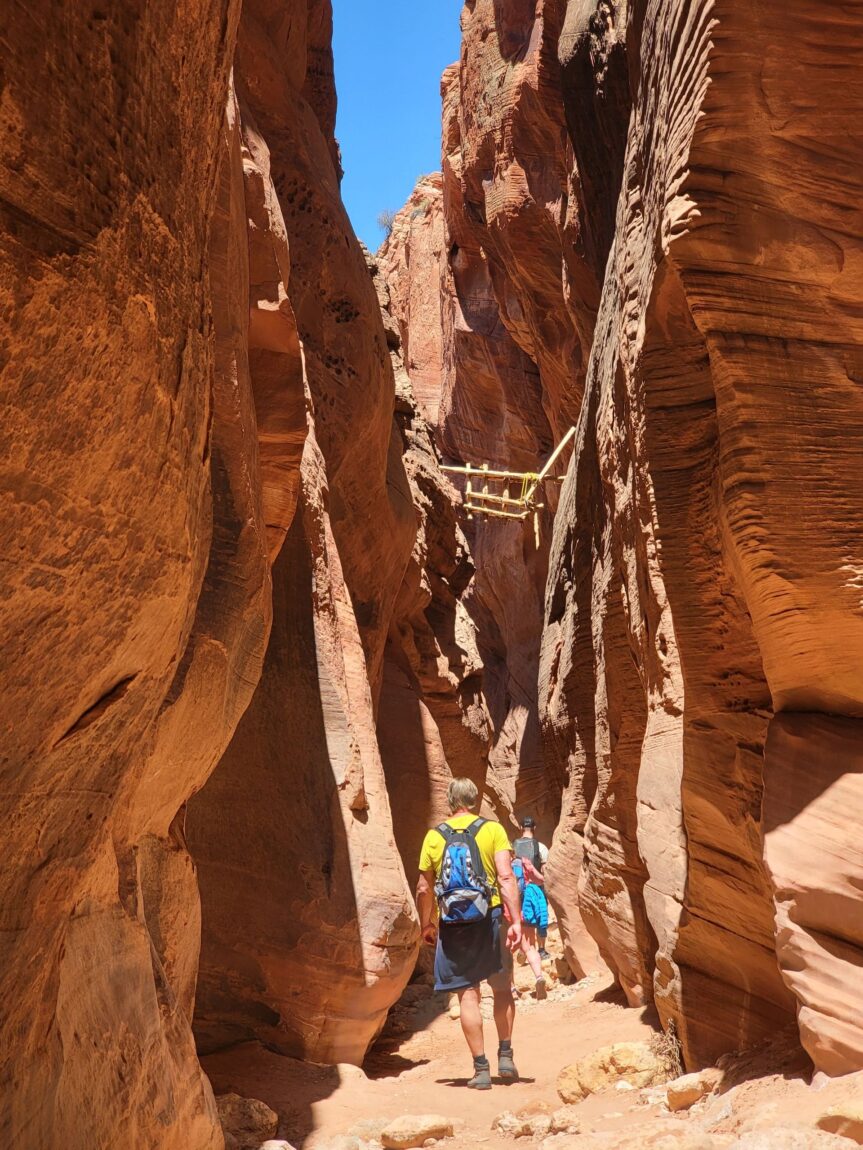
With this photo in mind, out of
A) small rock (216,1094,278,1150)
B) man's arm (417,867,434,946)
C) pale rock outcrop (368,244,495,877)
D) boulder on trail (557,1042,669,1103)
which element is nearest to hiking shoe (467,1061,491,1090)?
boulder on trail (557,1042,669,1103)

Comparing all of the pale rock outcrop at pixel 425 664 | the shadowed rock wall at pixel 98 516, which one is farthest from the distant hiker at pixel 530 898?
the shadowed rock wall at pixel 98 516

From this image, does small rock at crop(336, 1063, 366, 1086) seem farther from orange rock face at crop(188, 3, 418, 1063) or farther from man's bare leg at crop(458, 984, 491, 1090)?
man's bare leg at crop(458, 984, 491, 1090)

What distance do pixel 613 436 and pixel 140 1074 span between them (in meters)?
4.97

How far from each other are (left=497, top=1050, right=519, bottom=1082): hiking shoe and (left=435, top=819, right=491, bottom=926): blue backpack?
870 mm

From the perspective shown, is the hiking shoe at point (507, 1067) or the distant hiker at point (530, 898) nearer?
the hiking shoe at point (507, 1067)

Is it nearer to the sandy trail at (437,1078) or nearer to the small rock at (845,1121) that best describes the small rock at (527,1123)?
the sandy trail at (437,1078)

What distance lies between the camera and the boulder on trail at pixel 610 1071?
5.49 m

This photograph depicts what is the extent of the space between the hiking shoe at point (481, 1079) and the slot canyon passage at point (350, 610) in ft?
0.16

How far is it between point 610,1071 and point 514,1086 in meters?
0.62

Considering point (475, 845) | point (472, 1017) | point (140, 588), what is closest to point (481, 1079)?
point (472, 1017)

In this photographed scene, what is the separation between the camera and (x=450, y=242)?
69.6ft

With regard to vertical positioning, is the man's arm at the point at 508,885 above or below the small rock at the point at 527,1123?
above

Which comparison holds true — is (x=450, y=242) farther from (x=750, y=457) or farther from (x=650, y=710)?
(x=750, y=457)

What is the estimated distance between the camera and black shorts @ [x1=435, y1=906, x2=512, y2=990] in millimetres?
5805
